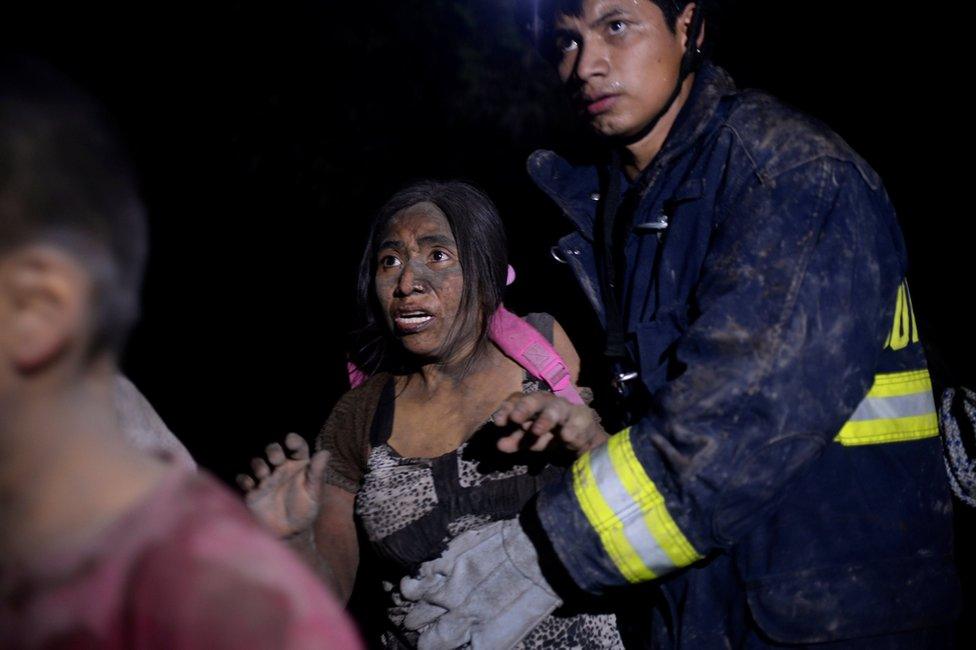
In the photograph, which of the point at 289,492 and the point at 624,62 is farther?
the point at 624,62

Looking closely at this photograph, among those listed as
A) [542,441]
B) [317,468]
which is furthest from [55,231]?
[542,441]

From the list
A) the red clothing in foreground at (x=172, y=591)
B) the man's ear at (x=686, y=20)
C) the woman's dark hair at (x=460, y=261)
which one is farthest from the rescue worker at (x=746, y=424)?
the red clothing in foreground at (x=172, y=591)

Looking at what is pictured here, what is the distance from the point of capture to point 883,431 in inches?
78.3

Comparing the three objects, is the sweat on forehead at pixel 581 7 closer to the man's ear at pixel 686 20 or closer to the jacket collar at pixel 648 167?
the man's ear at pixel 686 20

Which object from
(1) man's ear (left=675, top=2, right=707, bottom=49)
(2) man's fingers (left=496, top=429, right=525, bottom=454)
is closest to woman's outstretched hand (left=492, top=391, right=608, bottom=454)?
(2) man's fingers (left=496, top=429, right=525, bottom=454)

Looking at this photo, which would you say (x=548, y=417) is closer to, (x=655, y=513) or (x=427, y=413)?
(x=655, y=513)

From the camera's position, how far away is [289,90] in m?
5.50

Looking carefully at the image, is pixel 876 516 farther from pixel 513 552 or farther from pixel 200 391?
pixel 200 391

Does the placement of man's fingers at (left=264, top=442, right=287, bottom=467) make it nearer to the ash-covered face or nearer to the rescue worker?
the rescue worker

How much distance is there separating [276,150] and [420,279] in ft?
9.47

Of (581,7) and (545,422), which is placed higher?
(581,7)

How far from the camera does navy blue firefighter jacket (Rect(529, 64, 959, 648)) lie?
1789mm

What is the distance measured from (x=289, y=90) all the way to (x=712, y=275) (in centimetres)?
423

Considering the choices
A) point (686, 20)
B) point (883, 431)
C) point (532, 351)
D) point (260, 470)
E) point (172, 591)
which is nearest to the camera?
point (172, 591)
